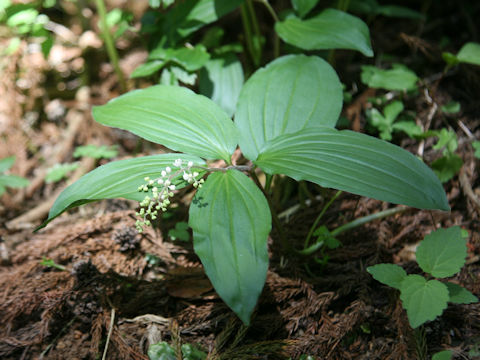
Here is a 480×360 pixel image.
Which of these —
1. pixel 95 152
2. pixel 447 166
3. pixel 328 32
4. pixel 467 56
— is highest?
pixel 328 32

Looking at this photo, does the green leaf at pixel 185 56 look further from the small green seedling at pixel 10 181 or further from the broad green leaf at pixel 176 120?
the small green seedling at pixel 10 181

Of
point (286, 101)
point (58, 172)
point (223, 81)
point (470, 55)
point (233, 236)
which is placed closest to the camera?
point (233, 236)

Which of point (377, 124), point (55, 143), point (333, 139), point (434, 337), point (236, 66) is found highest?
point (333, 139)

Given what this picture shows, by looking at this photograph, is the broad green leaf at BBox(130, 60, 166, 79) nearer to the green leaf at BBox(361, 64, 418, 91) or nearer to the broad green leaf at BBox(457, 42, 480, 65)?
the green leaf at BBox(361, 64, 418, 91)

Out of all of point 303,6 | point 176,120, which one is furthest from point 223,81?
point 176,120

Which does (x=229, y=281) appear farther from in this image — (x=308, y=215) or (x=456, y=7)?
(x=456, y=7)

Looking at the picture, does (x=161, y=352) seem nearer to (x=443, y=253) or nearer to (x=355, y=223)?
(x=355, y=223)

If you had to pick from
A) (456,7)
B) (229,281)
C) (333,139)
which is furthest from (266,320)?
(456,7)

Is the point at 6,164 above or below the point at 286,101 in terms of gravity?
below
